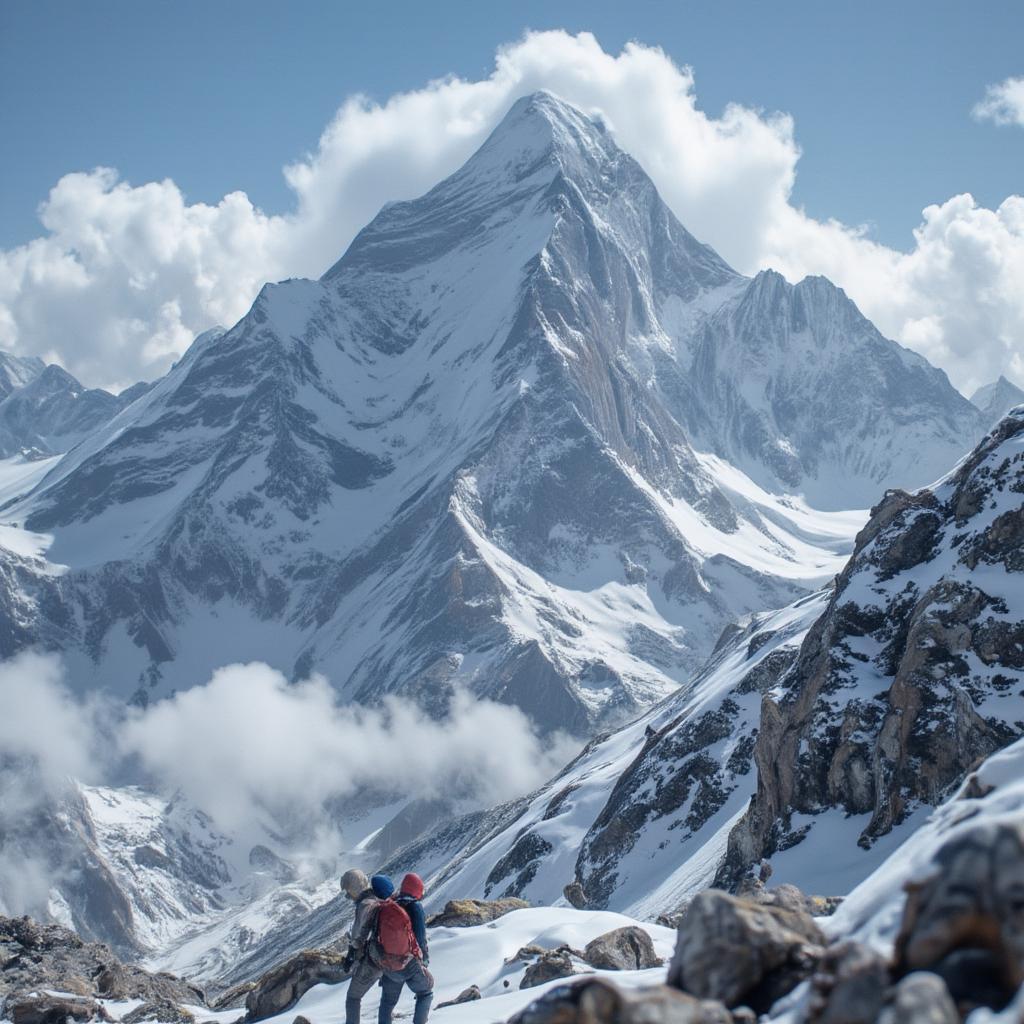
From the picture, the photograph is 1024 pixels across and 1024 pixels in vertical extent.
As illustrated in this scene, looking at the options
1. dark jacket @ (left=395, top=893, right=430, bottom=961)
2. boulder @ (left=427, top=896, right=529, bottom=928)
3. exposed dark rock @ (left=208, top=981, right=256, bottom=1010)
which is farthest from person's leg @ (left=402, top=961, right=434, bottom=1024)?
exposed dark rock @ (left=208, top=981, right=256, bottom=1010)

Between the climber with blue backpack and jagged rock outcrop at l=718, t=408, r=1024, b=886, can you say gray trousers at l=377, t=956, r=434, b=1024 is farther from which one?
jagged rock outcrop at l=718, t=408, r=1024, b=886

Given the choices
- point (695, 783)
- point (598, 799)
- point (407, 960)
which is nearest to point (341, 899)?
point (598, 799)

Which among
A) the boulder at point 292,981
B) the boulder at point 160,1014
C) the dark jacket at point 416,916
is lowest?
the boulder at point 292,981

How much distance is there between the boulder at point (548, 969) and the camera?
20.6m

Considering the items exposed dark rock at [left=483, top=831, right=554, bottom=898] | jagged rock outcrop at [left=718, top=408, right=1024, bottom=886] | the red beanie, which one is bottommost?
exposed dark rock at [left=483, top=831, right=554, bottom=898]

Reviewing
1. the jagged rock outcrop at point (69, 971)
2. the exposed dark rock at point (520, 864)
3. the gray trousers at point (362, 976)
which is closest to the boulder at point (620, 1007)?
the gray trousers at point (362, 976)

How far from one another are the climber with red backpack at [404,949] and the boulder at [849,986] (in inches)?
347

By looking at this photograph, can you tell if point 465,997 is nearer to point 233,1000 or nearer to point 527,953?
point 527,953

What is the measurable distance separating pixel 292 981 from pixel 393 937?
30.1 ft

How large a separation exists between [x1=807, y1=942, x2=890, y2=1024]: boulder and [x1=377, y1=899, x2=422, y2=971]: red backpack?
9.23 meters

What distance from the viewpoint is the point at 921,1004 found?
28.2 ft

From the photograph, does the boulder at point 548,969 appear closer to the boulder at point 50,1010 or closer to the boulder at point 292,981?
the boulder at point 292,981

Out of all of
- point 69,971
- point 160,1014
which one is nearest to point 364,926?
point 160,1014

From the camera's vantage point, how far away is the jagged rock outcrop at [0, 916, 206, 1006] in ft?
93.4
